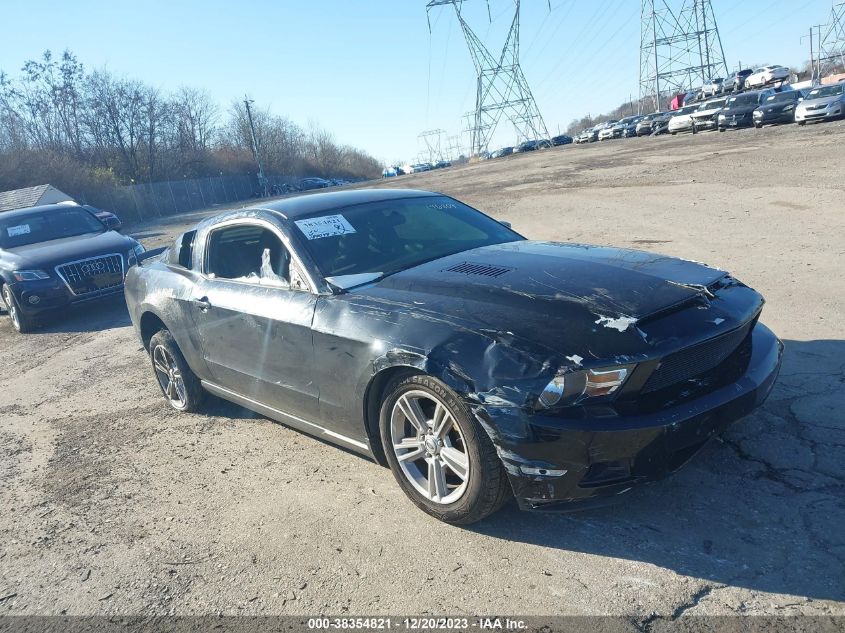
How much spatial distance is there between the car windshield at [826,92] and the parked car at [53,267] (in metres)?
26.8

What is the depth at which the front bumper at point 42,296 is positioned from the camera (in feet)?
30.5

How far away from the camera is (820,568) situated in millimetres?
2549

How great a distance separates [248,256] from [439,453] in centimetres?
217

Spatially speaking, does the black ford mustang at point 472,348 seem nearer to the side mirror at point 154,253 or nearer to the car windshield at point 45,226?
the side mirror at point 154,253

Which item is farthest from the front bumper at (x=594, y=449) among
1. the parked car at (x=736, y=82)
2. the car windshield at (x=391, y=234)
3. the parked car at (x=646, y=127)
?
the parked car at (x=736, y=82)

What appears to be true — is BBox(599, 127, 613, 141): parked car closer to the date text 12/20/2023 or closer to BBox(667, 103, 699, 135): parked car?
BBox(667, 103, 699, 135): parked car

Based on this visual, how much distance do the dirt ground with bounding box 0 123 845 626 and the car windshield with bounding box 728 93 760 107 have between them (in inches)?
1099

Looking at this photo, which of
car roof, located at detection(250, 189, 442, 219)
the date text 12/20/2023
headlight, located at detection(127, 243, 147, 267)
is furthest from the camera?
headlight, located at detection(127, 243, 147, 267)

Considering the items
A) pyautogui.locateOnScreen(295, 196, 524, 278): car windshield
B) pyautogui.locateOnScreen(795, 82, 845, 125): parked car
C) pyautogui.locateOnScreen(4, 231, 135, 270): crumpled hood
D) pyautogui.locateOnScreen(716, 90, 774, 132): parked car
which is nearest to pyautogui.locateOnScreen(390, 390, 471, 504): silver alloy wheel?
pyautogui.locateOnScreen(295, 196, 524, 278): car windshield

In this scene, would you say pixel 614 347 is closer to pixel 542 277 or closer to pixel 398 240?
pixel 542 277

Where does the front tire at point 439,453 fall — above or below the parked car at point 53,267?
below

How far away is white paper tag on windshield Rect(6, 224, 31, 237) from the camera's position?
10.5 metres

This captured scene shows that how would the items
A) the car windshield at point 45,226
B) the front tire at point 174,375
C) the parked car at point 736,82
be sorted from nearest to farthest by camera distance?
1. the front tire at point 174,375
2. the car windshield at point 45,226
3. the parked car at point 736,82

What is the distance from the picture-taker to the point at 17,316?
9.59 metres
